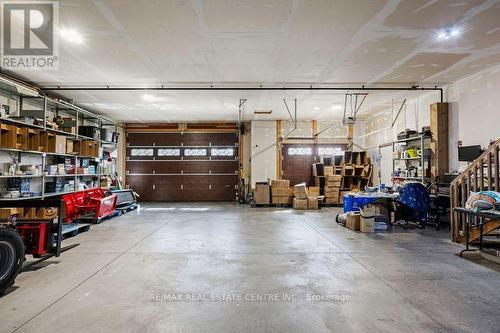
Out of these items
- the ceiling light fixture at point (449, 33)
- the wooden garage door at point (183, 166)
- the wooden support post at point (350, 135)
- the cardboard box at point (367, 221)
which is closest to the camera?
the ceiling light fixture at point (449, 33)

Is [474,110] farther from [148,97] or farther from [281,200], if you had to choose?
[148,97]

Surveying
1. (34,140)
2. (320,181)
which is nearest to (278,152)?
(320,181)

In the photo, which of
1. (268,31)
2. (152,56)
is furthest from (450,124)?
(152,56)

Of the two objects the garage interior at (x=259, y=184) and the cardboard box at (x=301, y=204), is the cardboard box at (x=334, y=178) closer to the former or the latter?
the garage interior at (x=259, y=184)

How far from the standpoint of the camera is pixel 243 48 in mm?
4477

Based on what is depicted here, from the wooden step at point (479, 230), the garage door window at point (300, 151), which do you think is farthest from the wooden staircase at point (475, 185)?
the garage door window at point (300, 151)

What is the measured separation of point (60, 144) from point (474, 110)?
10.2m

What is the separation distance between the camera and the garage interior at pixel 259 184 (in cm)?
246

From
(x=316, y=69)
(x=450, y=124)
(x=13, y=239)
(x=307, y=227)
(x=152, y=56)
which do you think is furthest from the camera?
(x=450, y=124)

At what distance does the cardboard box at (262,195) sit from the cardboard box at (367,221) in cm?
435

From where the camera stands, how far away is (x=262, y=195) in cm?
948

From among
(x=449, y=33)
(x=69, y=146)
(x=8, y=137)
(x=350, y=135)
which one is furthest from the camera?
(x=350, y=135)

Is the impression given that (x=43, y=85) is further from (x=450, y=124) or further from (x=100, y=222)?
(x=450, y=124)

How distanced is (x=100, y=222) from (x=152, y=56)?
4.27m
